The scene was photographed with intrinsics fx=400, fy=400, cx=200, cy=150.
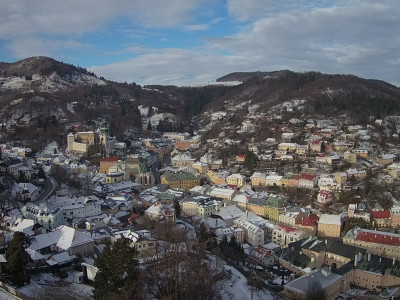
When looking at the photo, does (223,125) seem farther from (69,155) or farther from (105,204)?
(105,204)

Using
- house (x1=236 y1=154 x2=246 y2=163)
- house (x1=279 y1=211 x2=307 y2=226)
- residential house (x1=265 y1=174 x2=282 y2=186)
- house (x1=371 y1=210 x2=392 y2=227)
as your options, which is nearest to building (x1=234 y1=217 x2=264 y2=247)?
house (x1=279 y1=211 x2=307 y2=226)

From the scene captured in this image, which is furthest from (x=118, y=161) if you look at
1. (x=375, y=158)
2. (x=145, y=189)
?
(x=375, y=158)

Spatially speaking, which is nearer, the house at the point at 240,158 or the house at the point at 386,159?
the house at the point at 386,159

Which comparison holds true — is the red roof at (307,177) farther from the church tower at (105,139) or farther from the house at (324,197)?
the church tower at (105,139)

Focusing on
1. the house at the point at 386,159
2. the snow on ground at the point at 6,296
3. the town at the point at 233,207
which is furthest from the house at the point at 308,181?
the snow on ground at the point at 6,296

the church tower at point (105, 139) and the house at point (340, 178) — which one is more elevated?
the church tower at point (105, 139)

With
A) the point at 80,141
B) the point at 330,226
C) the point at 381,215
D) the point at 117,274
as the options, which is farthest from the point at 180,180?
the point at 117,274
